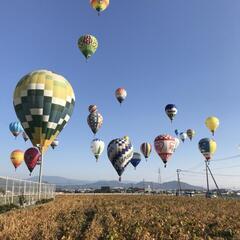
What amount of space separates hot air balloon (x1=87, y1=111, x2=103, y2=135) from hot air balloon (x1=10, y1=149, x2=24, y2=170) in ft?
50.7

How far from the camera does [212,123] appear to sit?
8175cm

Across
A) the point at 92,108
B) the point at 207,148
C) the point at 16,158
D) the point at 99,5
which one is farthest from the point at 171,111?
the point at 99,5

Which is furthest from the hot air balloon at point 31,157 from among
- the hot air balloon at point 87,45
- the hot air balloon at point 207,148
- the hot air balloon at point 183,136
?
the hot air balloon at point 183,136

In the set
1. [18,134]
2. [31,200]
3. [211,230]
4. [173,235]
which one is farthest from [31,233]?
[18,134]

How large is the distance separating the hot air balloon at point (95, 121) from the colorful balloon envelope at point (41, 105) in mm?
37533

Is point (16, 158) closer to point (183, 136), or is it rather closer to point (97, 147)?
point (97, 147)

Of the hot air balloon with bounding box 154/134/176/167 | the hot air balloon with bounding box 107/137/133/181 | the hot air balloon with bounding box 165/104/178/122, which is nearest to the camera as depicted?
the hot air balloon with bounding box 107/137/133/181

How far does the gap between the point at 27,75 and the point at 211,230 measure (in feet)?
79.4

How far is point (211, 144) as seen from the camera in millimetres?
87875

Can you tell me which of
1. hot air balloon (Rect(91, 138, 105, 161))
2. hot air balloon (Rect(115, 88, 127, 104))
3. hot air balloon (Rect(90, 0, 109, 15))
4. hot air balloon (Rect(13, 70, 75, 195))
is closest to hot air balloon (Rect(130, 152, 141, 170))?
hot air balloon (Rect(91, 138, 105, 161))

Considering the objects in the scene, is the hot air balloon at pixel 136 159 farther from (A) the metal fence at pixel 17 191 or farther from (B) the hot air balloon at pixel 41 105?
(B) the hot air balloon at pixel 41 105

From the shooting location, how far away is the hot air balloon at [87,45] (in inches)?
2029

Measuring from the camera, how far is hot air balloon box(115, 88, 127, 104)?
75375mm

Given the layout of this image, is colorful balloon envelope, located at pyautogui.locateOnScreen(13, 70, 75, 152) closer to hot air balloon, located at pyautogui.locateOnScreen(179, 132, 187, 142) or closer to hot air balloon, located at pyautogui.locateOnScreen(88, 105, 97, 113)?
hot air balloon, located at pyautogui.locateOnScreen(88, 105, 97, 113)
